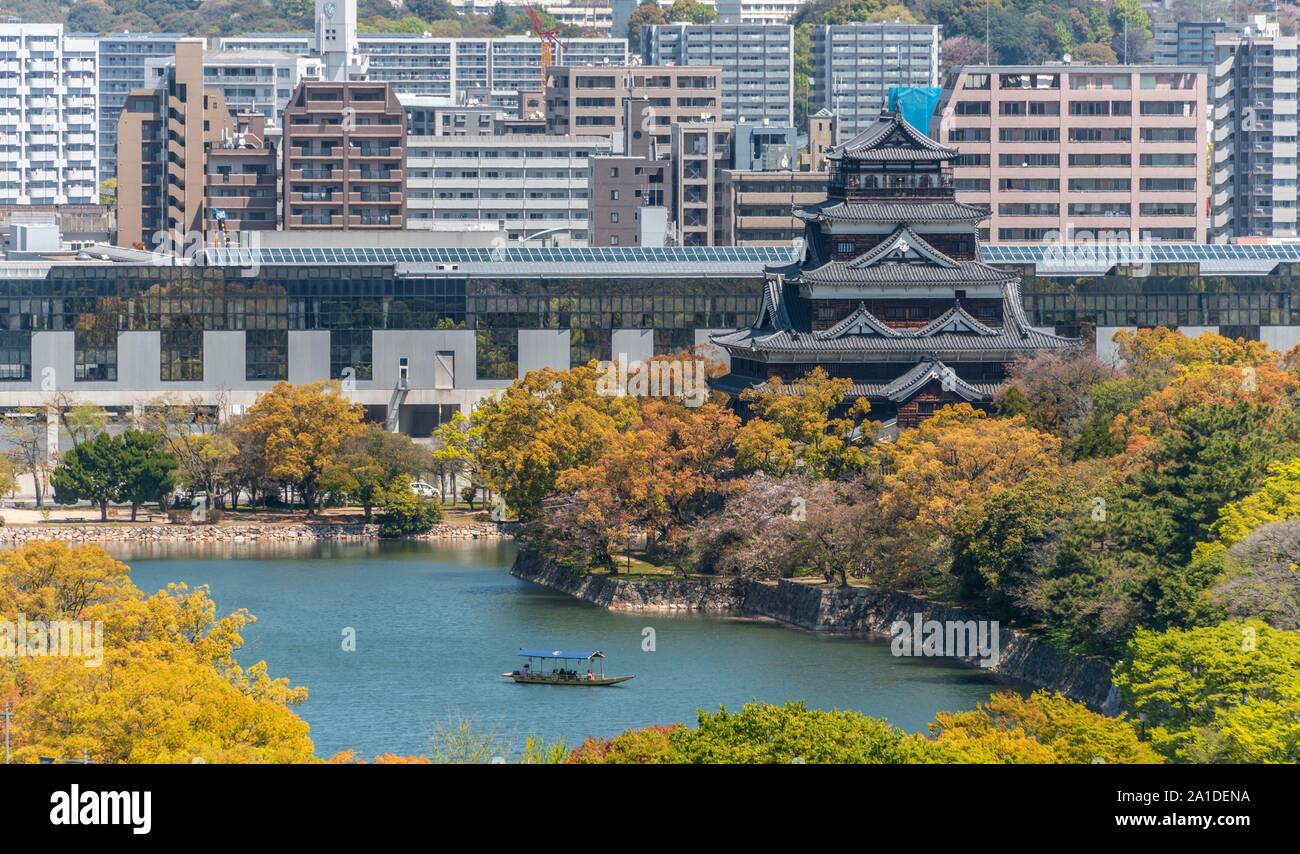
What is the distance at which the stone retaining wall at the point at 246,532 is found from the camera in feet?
247

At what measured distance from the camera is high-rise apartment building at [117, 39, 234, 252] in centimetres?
13050

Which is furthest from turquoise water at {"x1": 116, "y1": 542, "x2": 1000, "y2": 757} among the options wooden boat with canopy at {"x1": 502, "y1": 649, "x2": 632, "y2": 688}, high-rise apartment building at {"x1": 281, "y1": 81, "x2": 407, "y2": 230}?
high-rise apartment building at {"x1": 281, "y1": 81, "x2": 407, "y2": 230}

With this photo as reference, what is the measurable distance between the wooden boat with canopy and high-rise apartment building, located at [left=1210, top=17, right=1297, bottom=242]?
102 metres

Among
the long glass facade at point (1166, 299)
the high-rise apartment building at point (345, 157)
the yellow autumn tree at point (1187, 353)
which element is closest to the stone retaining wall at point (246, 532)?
the yellow autumn tree at point (1187, 353)

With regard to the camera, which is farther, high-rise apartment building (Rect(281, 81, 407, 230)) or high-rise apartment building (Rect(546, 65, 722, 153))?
high-rise apartment building (Rect(546, 65, 722, 153))

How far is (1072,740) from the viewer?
33.5 meters

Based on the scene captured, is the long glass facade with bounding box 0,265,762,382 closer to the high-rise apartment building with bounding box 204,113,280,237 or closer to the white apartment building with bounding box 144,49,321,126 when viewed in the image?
the high-rise apartment building with bounding box 204,113,280,237

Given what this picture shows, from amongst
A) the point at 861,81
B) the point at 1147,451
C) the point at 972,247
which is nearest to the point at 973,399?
the point at 972,247

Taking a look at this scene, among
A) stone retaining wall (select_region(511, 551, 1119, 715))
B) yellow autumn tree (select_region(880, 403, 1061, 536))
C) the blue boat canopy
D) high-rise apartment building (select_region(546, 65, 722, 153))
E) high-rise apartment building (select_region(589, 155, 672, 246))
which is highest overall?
high-rise apartment building (select_region(546, 65, 722, 153))

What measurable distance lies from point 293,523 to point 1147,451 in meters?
34.6

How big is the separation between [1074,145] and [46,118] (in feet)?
305

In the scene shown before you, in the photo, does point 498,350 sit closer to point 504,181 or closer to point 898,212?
point 898,212

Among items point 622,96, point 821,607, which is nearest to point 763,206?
point 622,96

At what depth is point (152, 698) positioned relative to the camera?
103ft
